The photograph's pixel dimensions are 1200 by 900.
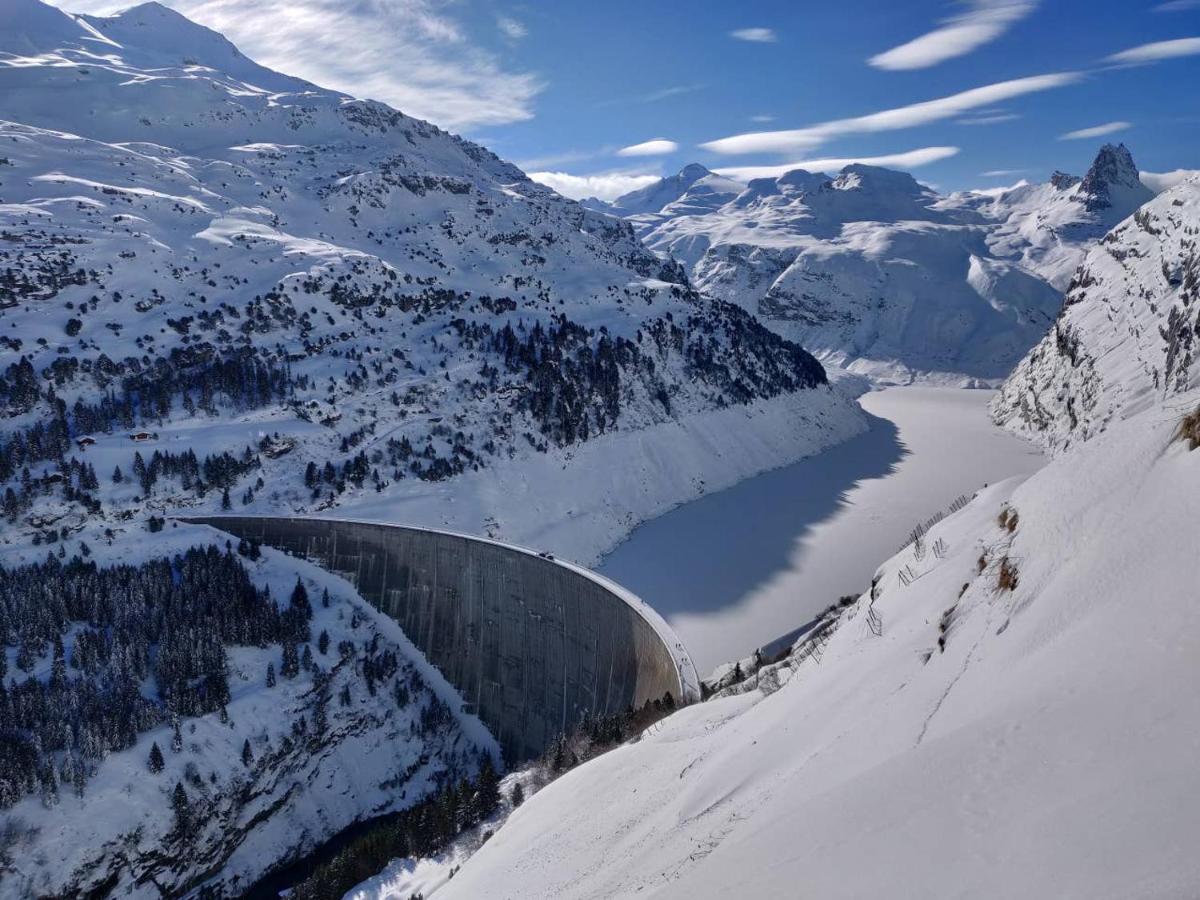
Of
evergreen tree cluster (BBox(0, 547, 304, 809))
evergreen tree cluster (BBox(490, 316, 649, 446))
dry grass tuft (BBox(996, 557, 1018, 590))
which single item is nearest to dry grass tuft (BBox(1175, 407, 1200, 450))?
dry grass tuft (BBox(996, 557, 1018, 590))

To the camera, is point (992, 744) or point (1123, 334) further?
point (1123, 334)

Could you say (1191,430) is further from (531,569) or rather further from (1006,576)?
(531,569)

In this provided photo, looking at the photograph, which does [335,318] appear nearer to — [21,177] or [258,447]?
[258,447]

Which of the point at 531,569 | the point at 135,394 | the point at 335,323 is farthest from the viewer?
the point at 335,323

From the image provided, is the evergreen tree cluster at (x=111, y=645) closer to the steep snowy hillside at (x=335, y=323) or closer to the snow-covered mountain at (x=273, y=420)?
the snow-covered mountain at (x=273, y=420)

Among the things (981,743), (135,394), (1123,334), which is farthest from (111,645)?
(1123,334)

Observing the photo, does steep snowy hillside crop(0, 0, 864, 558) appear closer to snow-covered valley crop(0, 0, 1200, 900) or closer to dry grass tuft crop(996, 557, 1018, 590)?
snow-covered valley crop(0, 0, 1200, 900)

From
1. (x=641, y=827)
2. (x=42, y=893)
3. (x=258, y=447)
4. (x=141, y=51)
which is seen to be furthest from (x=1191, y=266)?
(x=141, y=51)
